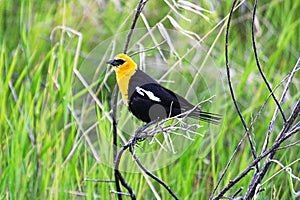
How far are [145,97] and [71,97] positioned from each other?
66 centimetres

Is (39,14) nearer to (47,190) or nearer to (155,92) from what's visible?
(47,190)

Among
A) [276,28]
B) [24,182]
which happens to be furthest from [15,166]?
[276,28]

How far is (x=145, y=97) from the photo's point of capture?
1000mm

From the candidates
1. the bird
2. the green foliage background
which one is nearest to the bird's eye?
the bird

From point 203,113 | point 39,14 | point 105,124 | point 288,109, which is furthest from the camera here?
point 39,14

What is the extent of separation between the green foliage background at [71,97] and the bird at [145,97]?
29 cm

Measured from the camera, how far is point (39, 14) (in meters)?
2.41

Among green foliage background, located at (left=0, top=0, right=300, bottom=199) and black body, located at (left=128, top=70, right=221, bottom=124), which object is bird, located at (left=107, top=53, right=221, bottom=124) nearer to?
black body, located at (left=128, top=70, right=221, bottom=124)

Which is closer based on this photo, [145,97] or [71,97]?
[145,97]

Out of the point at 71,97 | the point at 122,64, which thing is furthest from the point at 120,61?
the point at 71,97

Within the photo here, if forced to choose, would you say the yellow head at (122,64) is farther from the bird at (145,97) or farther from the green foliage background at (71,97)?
the green foliage background at (71,97)

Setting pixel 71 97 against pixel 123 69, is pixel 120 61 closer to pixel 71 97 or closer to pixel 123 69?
pixel 123 69

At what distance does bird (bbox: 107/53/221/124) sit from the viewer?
3.22ft

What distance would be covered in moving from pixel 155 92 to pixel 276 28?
1.59 metres
